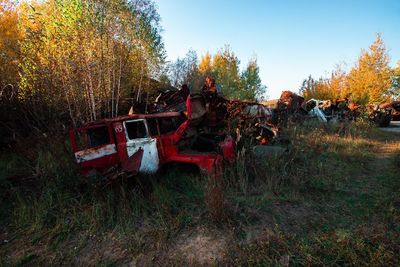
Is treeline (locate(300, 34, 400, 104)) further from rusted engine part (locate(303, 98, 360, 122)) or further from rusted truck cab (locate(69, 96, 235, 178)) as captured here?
rusted truck cab (locate(69, 96, 235, 178))

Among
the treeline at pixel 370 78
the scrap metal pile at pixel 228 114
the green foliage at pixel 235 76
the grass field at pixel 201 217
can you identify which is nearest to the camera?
the grass field at pixel 201 217

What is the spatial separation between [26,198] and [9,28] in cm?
1539

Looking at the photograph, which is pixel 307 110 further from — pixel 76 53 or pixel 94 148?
pixel 94 148

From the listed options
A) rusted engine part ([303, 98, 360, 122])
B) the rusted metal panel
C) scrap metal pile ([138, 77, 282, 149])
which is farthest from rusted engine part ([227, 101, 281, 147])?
rusted engine part ([303, 98, 360, 122])

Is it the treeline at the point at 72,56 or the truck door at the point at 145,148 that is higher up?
the treeline at the point at 72,56

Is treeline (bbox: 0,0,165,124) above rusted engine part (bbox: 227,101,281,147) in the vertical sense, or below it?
above

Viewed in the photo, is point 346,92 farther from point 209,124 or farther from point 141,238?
Answer: point 141,238

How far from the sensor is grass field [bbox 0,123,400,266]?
3.18 meters

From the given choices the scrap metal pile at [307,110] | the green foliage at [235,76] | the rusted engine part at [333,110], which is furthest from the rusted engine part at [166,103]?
the green foliage at [235,76]

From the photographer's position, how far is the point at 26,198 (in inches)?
187

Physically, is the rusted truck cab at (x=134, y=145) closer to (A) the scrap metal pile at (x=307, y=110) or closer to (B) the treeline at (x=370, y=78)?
(A) the scrap metal pile at (x=307, y=110)

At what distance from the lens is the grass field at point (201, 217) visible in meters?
3.18

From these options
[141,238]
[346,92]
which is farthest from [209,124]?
[346,92]

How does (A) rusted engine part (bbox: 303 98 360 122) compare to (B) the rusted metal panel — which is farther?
(A) rusted engine part (bbox: 303 98 360 122)
